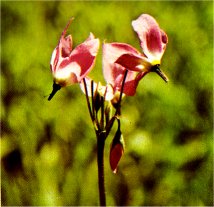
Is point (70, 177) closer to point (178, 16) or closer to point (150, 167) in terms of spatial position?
point (150, 167)

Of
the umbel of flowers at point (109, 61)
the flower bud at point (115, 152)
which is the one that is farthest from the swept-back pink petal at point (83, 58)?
the flower bud at point (115, 152)

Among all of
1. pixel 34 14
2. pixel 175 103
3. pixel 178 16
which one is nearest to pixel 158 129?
pixel 175 103

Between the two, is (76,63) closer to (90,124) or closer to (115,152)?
(115,152)

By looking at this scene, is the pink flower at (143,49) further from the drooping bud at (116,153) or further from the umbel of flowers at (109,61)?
the drooping bud at (116,153)

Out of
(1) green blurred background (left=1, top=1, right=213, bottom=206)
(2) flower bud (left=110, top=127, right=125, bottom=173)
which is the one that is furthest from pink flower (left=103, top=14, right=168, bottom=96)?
(1) green blurred background (left=1, top=1, right=213, bottom=206)

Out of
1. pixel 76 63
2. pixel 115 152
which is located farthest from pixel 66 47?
pixel 115 152

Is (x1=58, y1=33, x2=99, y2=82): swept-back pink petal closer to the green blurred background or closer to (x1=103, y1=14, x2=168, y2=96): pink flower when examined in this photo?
(x1=103, y1=14, x2=168, y2=96): pink flower
